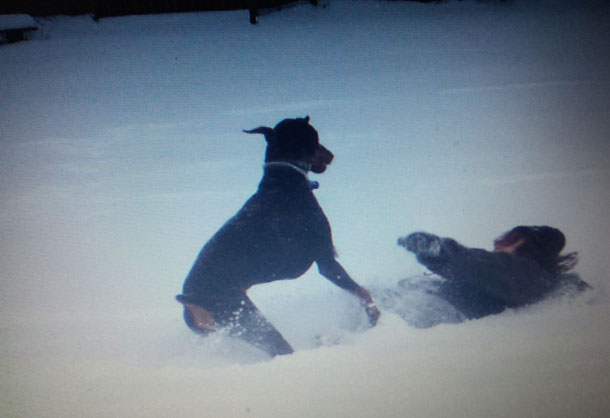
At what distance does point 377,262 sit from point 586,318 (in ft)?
2.53

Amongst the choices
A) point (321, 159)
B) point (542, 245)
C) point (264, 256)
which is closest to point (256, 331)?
point (264, 256)

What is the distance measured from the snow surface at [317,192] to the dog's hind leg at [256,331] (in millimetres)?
34

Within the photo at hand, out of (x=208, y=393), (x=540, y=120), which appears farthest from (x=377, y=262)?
(x=540, y=120)

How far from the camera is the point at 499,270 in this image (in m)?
Result: 1.43

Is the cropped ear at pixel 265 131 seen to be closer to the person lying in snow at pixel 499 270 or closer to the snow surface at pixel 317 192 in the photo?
the snow surface at pixel 317 192

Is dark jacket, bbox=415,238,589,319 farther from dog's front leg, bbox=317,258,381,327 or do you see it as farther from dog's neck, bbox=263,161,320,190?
dog's neck, bbox=263,161,320,190

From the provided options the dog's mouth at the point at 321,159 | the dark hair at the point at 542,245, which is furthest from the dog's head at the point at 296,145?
the dark hair at the point at 542,245

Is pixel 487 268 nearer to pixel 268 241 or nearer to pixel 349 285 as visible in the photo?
pixel 349 285

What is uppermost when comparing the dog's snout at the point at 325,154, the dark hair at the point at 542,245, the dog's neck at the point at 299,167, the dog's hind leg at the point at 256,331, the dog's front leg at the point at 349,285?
the dog's snout at the point at 325,154

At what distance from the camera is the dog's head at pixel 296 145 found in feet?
4.66

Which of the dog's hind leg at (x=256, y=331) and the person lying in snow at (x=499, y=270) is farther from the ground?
the person lying in snow at (x=499, y=270)

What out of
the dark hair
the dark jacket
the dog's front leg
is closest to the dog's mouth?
the dog's front leg

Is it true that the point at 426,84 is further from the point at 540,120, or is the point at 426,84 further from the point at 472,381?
the point at 472,381

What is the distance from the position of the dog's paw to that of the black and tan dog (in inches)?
9.1
